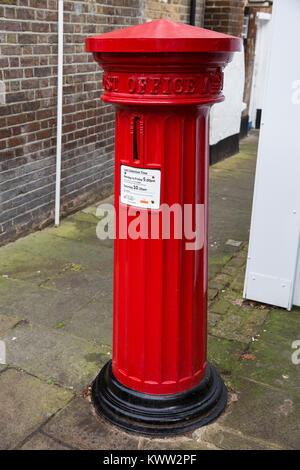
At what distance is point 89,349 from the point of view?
3367 mm

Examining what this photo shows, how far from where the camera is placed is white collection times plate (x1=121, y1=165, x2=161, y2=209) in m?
2.25

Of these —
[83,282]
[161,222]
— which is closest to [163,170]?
[161,222]

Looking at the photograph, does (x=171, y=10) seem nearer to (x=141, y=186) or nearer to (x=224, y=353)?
(x=224, y=353)

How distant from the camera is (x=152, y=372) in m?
2.62

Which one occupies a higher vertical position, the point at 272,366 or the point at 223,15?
the point at 223,15

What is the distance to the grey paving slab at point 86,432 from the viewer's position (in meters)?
2.53

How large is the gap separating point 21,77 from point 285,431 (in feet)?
13.0

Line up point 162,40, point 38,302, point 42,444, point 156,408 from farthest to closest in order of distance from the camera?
1. point 38,302
2. point 156,408
3. point 42,444
4. point 162,40

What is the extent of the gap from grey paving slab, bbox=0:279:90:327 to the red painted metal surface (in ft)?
3.74

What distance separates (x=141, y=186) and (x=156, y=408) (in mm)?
1200

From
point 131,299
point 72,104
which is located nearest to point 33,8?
point 72,104

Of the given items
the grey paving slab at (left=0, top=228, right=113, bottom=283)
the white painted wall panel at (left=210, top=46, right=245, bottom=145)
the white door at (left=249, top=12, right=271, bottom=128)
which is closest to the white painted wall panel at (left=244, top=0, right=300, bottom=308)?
the grey paving slab at (left=0, top=228, right=113, bottom=283)

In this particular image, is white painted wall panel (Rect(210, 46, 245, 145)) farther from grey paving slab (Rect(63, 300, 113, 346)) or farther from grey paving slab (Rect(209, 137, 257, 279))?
grey paving slab (Rect(63, 300, 113, 346))
